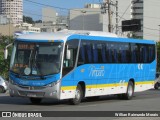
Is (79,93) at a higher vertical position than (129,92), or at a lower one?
higher

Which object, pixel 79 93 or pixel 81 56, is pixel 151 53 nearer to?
pixel 81 56

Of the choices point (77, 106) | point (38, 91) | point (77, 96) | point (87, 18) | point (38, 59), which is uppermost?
point (87, 18)

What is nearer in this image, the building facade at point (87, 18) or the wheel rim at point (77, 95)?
the wheel rim at point (77, 95)

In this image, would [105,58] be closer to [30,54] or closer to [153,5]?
[30,54]

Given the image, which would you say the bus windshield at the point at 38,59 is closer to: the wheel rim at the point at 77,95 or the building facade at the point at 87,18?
the wheel rim at the point at 77,95

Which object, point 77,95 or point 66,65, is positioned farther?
point 77,95

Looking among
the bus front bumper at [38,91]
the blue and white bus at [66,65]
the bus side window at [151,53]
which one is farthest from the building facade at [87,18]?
the bus front bumper at [38,91]

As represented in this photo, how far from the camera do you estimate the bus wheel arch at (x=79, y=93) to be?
70.8 feet

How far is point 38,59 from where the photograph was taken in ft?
67.3

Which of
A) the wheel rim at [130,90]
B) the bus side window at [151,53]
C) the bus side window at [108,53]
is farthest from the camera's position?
the bus side window at [151,53]

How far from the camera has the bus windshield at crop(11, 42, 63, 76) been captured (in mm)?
20391

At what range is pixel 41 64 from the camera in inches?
805

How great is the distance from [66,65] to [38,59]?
1.19 meters

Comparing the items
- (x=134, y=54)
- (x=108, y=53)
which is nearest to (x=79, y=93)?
(x=108, y=53)
